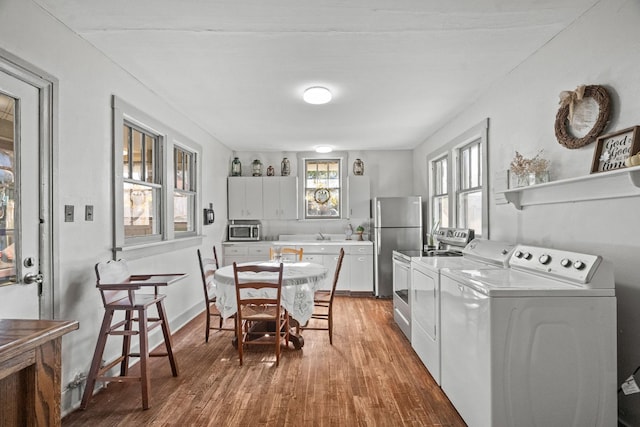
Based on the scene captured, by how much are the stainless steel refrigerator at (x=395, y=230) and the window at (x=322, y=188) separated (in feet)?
3.51

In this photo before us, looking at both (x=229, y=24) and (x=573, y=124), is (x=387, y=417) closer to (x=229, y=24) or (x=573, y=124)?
(x=573, y=124)

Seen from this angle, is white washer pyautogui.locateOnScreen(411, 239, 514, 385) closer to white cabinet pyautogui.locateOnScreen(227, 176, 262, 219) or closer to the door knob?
the door knob

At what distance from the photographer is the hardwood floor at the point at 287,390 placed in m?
2.17

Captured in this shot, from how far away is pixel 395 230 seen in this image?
540cm

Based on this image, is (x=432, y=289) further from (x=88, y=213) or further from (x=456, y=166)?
(x=88, y=213)

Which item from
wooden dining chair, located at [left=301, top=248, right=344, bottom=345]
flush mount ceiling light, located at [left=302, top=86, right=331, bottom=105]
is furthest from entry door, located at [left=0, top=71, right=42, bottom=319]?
wooden dining chair, located at [left=301, top=248, right=344, bottom=345]

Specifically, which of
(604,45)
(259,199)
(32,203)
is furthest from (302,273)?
(259,199)

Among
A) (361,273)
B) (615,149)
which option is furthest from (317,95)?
(361,273)

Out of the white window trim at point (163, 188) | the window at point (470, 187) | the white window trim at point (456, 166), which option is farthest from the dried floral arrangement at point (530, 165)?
the white window trim at point (163, 188)

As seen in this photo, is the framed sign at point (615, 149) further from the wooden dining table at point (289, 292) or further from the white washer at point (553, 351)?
the wooden dining table at point (289, 292)

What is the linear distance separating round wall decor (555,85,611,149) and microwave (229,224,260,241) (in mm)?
4551

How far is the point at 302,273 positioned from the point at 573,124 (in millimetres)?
2300

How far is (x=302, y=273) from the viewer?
318 centimetres

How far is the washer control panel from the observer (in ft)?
5.73
